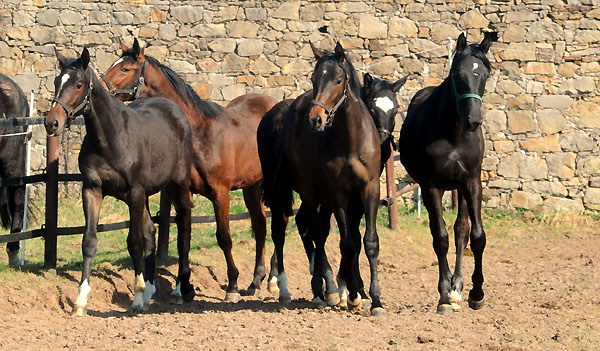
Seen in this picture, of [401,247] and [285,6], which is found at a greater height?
[285,6]

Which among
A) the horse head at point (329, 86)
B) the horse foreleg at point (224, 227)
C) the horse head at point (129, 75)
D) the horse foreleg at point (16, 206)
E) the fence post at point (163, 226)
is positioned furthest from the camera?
the fence post at point (163, 226)

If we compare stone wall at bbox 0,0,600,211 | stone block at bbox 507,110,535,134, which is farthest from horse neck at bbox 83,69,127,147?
stone block at bbox 507,110,535,134

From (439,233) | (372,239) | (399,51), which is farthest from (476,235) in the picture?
(399,51)

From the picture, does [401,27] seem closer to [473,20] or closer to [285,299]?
[473,20]

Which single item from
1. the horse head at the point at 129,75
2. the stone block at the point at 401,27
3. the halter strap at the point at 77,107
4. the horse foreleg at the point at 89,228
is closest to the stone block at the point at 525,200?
the stone block at the point at 401,27

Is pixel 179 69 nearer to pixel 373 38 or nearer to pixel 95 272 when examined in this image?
pixel 373 38

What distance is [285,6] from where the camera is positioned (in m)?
14.3

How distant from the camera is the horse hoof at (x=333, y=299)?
8289mm

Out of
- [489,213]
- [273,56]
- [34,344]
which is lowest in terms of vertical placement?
[489,213]

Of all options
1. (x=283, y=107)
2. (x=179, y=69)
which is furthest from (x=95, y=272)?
(x=179, y=69)

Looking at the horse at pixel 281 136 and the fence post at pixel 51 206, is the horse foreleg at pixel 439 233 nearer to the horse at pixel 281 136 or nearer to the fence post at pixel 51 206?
the horse at pixel 281 136

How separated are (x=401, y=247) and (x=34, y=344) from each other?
6270mm

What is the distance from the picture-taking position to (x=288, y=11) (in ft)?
47.0

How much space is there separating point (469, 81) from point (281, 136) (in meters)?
2.29
